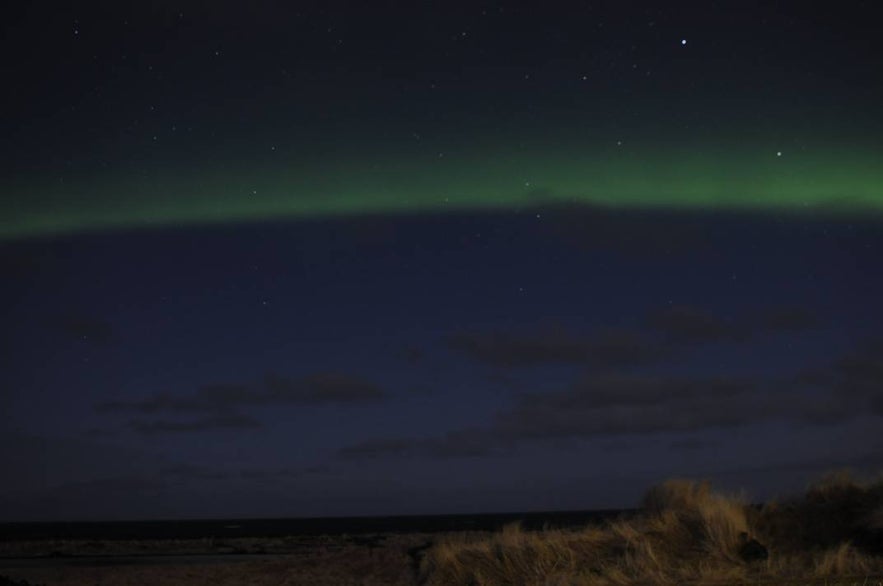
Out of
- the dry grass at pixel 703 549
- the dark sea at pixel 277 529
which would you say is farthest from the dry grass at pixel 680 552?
the dark sea at pixel 277 529

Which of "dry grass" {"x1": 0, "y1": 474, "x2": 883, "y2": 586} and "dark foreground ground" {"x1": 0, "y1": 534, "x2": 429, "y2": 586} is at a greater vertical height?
"dry grass" {"x1": 0, "y1": 474, "x2": 883, "y2": 586}

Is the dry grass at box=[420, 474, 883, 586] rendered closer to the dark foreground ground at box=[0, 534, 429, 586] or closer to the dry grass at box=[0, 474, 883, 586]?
the dry grass at box=[0, 474, 883, 586]

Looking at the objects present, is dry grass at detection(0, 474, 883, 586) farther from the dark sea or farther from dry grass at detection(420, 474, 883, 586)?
the dark sea

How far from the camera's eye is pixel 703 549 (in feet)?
57.3

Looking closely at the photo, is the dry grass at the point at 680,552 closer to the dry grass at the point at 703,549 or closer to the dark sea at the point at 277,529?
Answer: the dry grass at the point at 703,549

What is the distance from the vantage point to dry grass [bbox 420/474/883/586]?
1459cm

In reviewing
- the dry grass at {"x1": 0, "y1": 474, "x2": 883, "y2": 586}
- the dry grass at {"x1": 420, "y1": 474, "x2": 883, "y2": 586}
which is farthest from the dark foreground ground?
the dry grass at {"x1": 420, "y1": 474, "x2": 883, "y2": 586}

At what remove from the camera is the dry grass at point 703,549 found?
14.6 metres

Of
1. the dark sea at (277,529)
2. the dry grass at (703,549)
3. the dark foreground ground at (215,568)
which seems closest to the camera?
the dry grass at (703,549)

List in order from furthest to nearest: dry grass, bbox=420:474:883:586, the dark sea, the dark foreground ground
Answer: the dark sea → the dark foreground ground → dry grass, bbox=420:474:883:586

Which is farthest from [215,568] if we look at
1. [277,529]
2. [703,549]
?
[277,529]

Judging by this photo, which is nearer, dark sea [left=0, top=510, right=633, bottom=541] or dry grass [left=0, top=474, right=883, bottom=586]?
dry grass [left=0, top=474, right=883, bottom=586]

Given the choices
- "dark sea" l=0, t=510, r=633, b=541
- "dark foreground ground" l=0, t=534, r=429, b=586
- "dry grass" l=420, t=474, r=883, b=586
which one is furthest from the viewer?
"dark sea" l=0, t=510, r=633, b=541

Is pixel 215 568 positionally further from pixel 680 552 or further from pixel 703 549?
pixel 703 549
